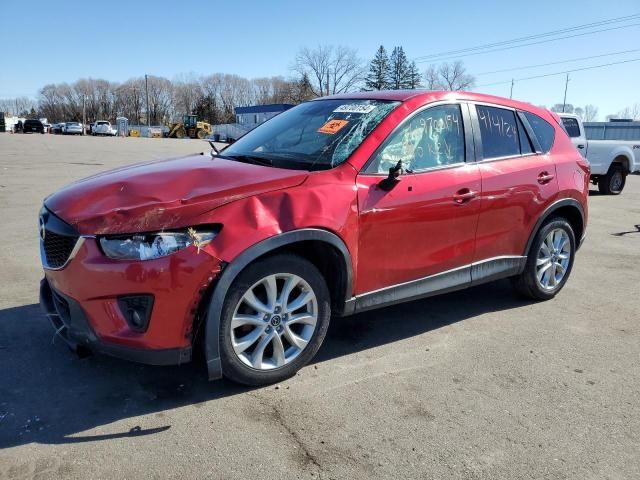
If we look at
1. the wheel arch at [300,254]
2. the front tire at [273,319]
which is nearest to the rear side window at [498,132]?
the wheel arch at [300,254]

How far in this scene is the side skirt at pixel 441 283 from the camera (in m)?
3.55

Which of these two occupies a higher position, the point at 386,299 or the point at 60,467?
the point at 386,299

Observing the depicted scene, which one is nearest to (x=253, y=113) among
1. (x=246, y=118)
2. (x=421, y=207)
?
(x=246, y=118)

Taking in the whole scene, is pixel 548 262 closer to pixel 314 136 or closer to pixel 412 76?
pixel 314 136

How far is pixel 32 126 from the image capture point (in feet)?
200

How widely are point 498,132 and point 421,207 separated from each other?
129 centimetres

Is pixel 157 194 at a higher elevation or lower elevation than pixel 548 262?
higher

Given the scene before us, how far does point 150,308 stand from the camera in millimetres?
2764

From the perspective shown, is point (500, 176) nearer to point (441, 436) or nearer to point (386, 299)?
point (386, 299)

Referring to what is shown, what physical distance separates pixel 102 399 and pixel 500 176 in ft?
10.6

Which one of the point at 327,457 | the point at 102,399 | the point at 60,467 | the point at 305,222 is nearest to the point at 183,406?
the point at 102,399

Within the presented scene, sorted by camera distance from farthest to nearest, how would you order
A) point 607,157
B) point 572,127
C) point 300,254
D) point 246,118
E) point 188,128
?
point 246,118 < point 188,128 < point 607,157 < point 572,127 < point 300,254

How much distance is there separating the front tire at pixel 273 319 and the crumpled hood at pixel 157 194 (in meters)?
0.43

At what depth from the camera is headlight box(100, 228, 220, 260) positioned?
2.74 meters
